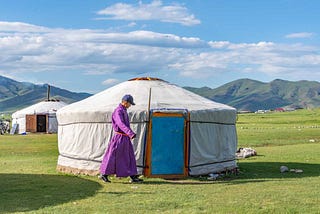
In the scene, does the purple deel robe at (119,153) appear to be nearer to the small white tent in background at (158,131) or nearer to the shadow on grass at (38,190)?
the shadow on grass at (38,190)

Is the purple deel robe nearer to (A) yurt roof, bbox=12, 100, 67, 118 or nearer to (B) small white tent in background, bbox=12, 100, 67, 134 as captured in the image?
(B) small white tent in background, bbox=12, 100, 67, 134

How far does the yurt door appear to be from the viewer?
39.1ft

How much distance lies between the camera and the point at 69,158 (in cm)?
1320

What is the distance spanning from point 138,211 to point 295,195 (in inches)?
107

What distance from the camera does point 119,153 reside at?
11.2 metres

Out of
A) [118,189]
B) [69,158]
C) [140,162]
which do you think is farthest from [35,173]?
[118,189]

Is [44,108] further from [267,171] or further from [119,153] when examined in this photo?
[119,153]

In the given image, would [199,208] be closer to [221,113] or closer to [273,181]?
[273,181]

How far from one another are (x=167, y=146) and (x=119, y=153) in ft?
4.14

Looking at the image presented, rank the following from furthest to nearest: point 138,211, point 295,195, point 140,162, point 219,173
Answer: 1. point 219,173
2. point 140,162
3. point 295,195
4. point 138,211

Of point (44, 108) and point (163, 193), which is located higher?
point (44, 108)

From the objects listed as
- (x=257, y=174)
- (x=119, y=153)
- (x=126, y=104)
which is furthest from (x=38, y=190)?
(x=257, y=174)

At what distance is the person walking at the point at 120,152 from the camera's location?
1116 cm

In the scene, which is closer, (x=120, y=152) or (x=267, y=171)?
(x=120, y=152)
